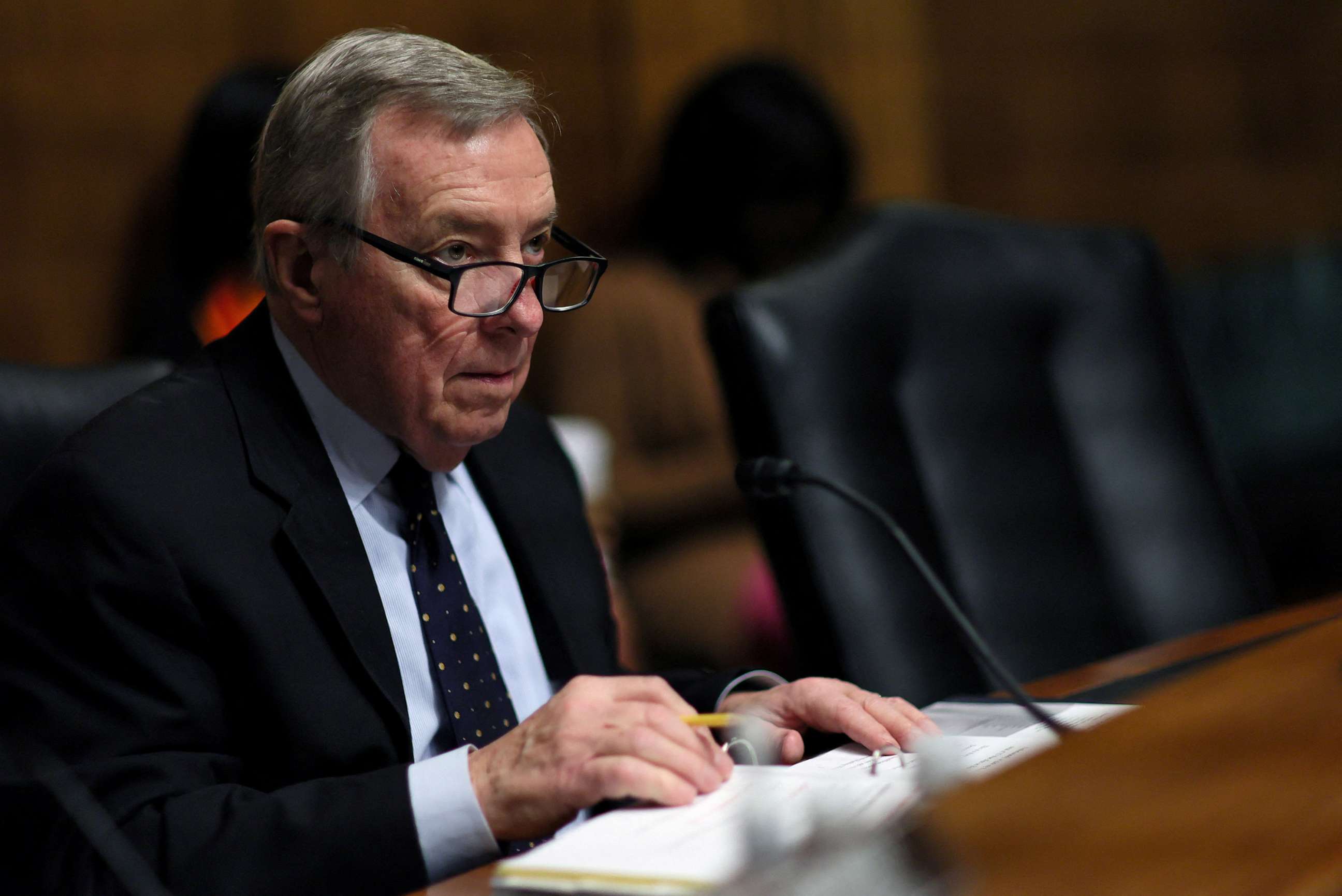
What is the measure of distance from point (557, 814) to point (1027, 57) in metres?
3.41

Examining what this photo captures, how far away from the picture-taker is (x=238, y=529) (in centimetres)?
107

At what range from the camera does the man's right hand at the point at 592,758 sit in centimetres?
84

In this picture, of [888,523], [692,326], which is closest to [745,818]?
[888,523]

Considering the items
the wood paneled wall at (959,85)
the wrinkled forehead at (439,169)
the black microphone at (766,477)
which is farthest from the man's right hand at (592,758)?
the wood paneled wall at (959,85)

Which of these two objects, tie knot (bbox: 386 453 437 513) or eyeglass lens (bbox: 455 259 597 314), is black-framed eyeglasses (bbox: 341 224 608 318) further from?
tie knot (bbox: 386 453 437 513)

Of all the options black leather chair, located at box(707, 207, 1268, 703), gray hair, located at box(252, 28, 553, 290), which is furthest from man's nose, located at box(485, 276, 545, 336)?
black leather chair, located at box(707, 207, 1268, 703)

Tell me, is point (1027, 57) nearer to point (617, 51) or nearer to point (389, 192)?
point (617, 51)

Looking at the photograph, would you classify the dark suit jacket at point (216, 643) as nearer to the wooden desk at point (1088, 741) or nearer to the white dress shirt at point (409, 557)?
the white dress shirt at point (409, 557)

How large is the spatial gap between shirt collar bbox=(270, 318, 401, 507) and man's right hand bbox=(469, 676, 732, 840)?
1.11ft

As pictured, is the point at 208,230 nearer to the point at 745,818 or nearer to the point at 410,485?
the point at 410,485

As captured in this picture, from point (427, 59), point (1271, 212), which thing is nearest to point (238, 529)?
point (427, 59)

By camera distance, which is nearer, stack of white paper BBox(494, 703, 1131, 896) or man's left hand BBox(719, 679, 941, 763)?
stack of white paper BBox(494, 703, 1131, 896)

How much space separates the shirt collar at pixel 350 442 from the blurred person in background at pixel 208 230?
113 centimetres

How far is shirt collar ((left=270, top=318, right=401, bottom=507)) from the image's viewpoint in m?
1.18
